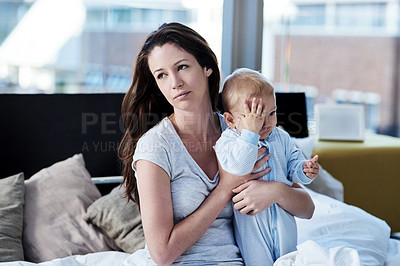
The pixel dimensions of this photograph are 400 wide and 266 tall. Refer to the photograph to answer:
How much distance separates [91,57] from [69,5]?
70 cm

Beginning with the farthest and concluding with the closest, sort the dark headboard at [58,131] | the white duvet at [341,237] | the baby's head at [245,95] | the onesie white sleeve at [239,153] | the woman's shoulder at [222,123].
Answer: the dark headboard at [58,131] < the white duvet at [341,237] < the woman's shoulder at [222,123] < the baby's head at [245,95] < the onesie white sleeve at [239,153]

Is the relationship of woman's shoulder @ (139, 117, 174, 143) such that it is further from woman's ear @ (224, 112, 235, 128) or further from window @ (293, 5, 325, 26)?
window @ (293, 5, 325, 26)

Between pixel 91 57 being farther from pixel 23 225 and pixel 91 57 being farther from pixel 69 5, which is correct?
pixel 23 225

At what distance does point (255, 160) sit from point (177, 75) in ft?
1.12

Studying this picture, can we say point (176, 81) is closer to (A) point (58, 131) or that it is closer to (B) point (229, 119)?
(B) point (229, 119)

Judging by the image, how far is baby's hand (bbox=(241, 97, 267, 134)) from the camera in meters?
1.52

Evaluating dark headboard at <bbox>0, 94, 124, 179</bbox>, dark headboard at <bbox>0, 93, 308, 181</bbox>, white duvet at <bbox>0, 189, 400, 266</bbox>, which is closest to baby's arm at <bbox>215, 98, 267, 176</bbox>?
white duvet at <bbox>0, 189, 400, 266</bbox>

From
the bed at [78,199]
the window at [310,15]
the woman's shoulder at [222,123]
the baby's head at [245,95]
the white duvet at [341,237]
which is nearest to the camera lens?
the baby's head at [245,95]

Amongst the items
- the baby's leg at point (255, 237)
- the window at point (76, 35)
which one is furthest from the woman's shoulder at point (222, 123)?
the window at point (76, 35)

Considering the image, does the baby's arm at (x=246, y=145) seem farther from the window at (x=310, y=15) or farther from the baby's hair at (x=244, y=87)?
the window at (x=310, y=15)

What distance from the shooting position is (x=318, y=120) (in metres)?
3.77

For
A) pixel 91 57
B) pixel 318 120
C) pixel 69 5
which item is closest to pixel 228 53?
pixel 318 120

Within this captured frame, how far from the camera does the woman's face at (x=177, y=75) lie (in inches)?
63.5

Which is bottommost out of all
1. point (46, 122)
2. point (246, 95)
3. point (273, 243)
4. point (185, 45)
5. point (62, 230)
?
point (62, 230)
